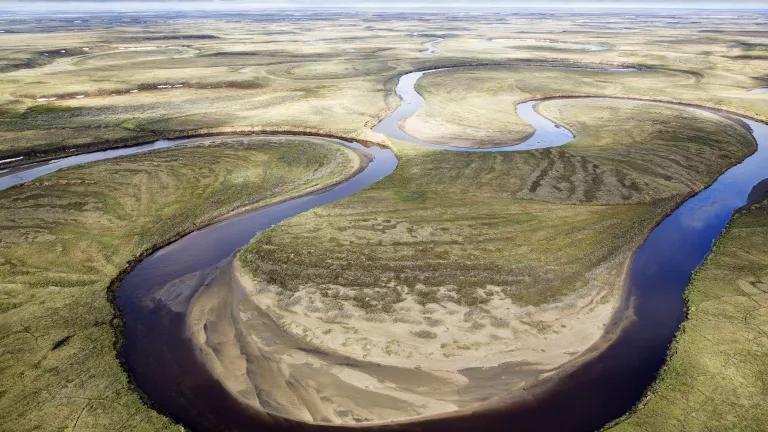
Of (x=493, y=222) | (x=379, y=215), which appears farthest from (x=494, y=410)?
(x=379, y=215)

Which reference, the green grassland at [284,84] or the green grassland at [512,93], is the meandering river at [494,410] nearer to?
the green grassland at [512,93]

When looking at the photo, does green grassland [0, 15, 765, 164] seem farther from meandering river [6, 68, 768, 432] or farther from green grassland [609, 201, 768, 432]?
green grassland [609, 201, 768, 432]

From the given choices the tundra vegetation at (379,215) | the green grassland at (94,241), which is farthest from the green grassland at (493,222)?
the green grassland at (94,241)

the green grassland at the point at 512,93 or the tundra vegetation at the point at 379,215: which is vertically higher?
the green grassland at the point at 512,93

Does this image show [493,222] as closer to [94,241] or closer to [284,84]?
[94,241]

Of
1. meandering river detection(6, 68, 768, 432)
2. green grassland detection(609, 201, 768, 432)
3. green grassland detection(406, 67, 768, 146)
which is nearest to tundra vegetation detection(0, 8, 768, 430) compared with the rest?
green grassland detection(609, 201, 768, 432)

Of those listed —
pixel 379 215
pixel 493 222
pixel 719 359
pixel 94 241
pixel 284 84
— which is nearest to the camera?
pixel 719 359
